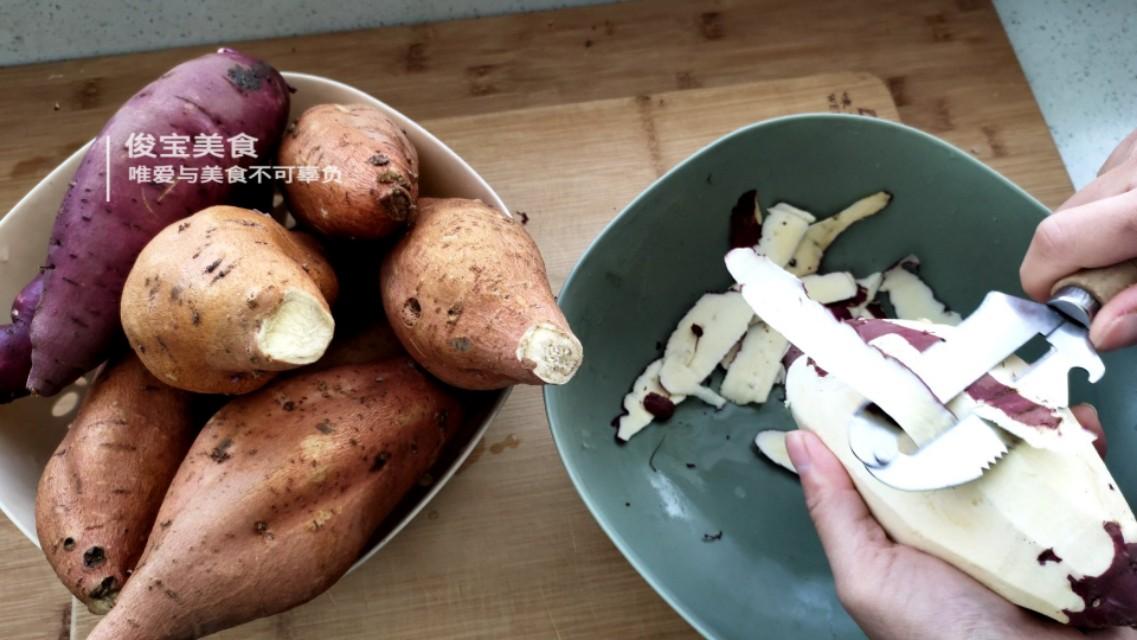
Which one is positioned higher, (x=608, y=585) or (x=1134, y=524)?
(x=1134, y=524)

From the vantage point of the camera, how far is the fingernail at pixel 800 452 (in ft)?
1.98

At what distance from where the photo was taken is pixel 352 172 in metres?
0.58

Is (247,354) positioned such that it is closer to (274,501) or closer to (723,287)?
(274,501)

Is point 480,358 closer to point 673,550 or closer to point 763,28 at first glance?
point 673,550

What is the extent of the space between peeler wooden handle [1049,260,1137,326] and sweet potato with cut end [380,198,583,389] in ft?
1.04

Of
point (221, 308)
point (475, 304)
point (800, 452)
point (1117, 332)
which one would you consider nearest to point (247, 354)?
point (221, 308)

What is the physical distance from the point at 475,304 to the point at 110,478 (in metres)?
0.27

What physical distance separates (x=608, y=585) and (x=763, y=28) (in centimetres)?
63

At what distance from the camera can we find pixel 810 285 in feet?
2.58

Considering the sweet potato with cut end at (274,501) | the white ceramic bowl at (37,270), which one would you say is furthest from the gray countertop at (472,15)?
the sweet potato with cut end at (274,501)

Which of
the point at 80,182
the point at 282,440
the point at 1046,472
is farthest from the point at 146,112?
the point at 1046,472

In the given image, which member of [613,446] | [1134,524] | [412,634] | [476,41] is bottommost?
[412,634]

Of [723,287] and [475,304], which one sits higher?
[475,304]

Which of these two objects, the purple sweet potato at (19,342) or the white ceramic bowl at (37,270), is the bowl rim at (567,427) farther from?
the purple sweet potato at (19,342)
